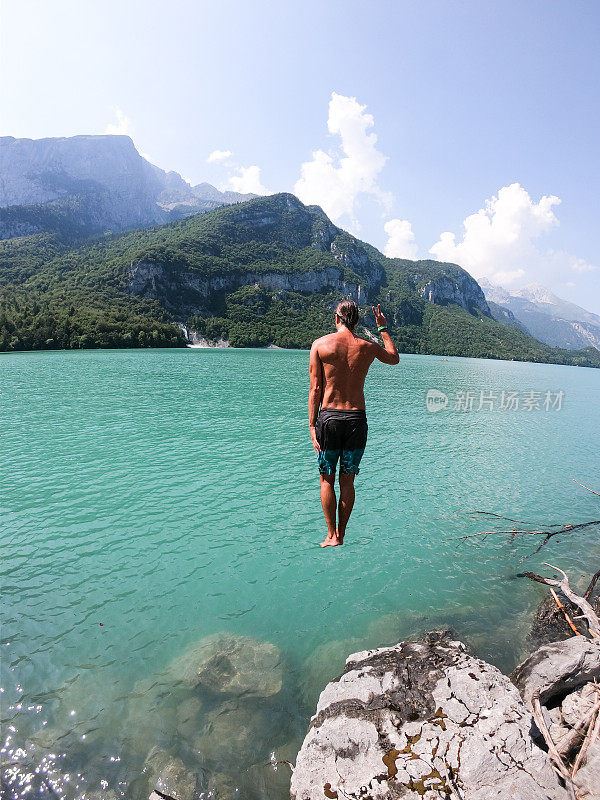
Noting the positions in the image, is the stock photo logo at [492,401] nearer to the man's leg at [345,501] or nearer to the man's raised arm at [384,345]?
the man's leg at [345,501]

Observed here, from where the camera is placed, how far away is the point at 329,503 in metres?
4.49

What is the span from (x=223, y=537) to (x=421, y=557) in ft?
17.8

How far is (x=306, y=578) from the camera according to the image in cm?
881

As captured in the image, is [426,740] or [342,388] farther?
[342,388]

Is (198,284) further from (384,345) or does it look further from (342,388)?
(342,388)

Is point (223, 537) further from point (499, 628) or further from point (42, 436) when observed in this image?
point (42, 436)

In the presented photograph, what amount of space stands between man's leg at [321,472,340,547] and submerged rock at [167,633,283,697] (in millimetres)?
3260

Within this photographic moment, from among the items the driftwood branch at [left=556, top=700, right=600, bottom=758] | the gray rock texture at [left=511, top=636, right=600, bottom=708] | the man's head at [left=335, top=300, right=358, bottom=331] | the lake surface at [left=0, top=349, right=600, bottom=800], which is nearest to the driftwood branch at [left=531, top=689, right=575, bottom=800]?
the driftwood branch at [left=556, top=700, right=600, bottom=758]

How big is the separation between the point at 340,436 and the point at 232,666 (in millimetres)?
4903

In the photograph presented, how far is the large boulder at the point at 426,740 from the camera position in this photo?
10.7 ft

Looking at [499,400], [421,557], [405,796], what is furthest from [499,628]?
[499,400]

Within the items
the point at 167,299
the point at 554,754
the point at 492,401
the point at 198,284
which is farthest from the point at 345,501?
the point at 198,284

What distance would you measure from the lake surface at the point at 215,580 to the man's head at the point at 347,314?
18.4 feet

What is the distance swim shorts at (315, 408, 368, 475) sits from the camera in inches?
161
